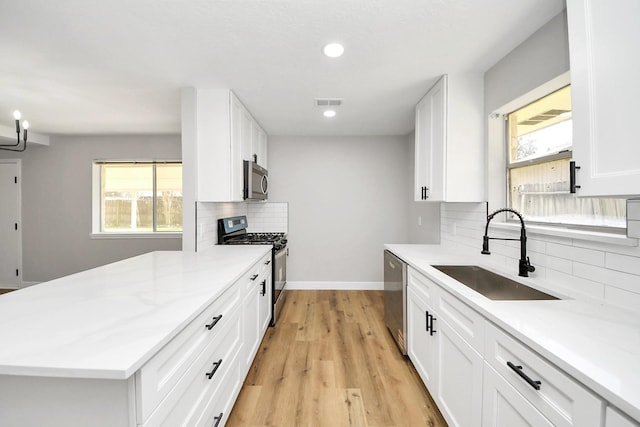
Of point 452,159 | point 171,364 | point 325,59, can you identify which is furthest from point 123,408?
point 452,159

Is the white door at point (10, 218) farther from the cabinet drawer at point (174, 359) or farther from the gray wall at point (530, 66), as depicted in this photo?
the gray wall at point (530, 66)

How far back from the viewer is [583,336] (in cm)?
93

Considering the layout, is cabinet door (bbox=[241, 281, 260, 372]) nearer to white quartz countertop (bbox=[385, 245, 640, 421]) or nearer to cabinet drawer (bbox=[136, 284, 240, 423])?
cabinet drawer (bbox=[136, 284, 240, 423])

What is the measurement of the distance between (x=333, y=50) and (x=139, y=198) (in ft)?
13.6

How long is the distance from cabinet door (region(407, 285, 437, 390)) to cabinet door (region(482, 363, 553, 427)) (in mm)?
589

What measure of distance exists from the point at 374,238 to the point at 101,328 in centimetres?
370

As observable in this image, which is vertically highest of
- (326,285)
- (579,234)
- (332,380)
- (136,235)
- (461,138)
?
(461,138)

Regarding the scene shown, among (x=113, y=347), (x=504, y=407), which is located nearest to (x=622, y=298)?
(x=504, y=407)

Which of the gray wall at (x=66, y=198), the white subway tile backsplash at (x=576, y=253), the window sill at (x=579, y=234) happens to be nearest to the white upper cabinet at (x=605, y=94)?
the window sill at (x=579, y=234)

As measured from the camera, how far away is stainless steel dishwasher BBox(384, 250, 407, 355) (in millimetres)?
2307

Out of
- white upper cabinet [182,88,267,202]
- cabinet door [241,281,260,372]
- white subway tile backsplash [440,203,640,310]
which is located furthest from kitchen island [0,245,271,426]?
white subway tile backsplash [440,203,640,310]

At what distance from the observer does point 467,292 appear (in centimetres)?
139

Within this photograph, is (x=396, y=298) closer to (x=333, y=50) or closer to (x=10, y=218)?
(x=333, y=50)

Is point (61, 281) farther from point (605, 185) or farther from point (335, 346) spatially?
point (605, 185)
